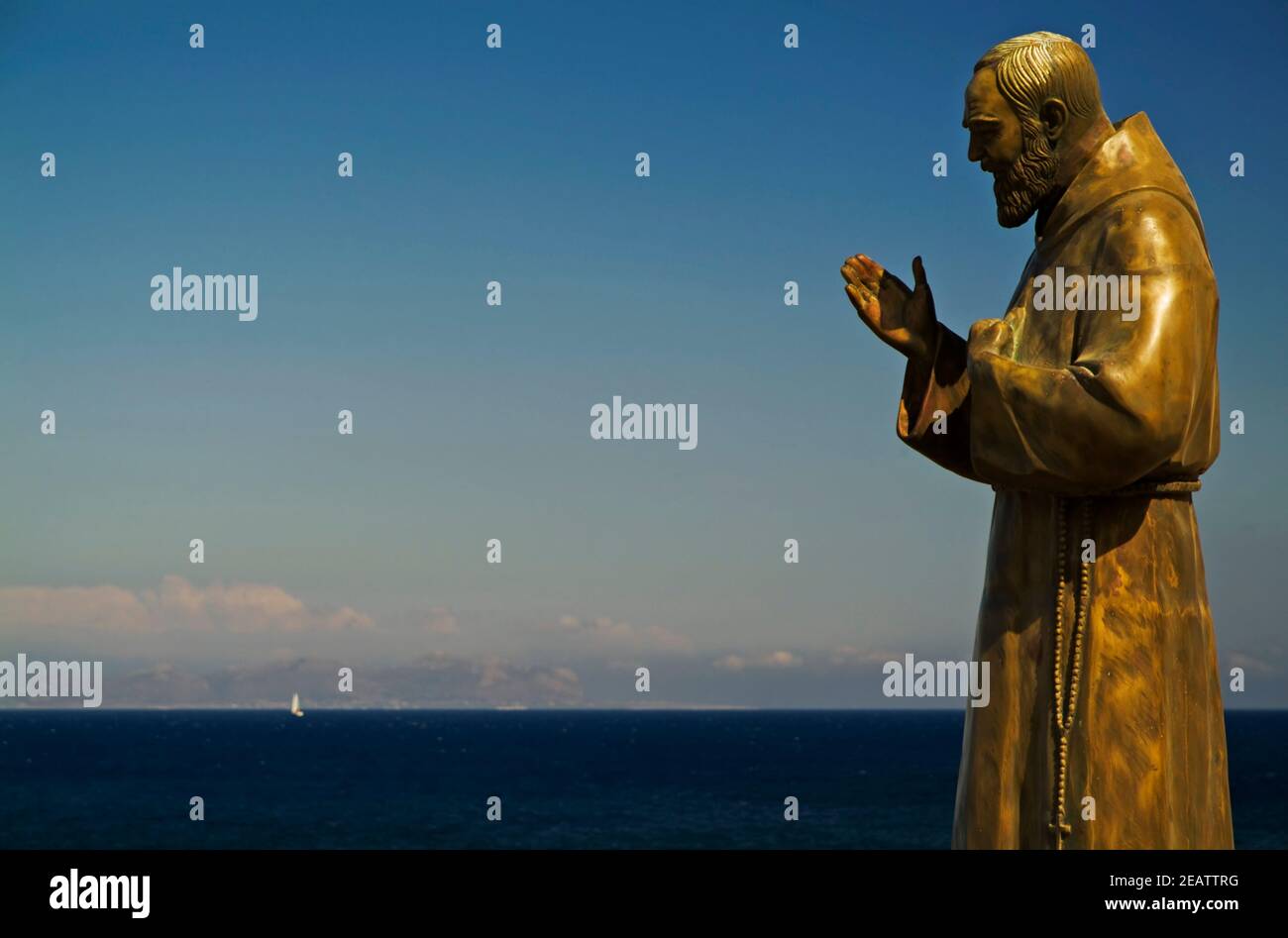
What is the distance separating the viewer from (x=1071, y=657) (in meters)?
7.82

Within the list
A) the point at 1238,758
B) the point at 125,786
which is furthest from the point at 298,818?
the point at 1238,758

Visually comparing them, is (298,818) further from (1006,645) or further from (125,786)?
(1006,645)

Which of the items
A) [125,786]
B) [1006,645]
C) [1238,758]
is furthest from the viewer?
[1238,758]

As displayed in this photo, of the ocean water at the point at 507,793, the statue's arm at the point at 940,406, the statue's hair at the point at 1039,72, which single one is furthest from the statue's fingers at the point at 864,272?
the ocean water at the point at 507,793

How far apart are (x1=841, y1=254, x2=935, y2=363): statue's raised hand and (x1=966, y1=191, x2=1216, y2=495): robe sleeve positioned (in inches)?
24.2

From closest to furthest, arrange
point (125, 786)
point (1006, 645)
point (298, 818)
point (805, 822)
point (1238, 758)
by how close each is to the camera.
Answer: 1. point (1006, 645)
2. point (805, 822)
3. point (298, 818)
4. point (125, 786)
5. point (1238, 758)

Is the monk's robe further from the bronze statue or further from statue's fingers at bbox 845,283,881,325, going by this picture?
statue's fingers at bbox 845,283,881,325

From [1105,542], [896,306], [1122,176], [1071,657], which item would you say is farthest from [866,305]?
[1071,657]

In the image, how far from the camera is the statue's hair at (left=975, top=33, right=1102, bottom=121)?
807 centimetres

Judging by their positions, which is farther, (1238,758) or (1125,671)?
(1238,758)

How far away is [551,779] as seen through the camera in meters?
128

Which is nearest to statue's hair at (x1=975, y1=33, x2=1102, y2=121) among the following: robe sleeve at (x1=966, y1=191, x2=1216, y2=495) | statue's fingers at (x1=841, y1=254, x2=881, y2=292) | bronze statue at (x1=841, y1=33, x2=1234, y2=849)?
bronze statue at (x1=841, y1=33, x2=1234, y2=849)
